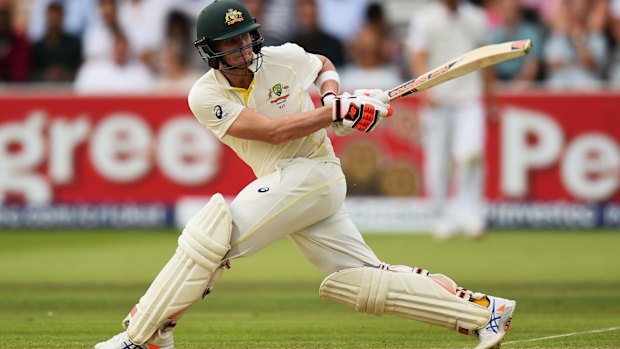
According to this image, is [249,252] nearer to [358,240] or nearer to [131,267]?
[358,240]

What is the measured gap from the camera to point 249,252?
5.17 meters

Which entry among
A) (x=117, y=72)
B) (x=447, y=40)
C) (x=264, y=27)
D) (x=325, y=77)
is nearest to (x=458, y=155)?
(x=447, y=40)

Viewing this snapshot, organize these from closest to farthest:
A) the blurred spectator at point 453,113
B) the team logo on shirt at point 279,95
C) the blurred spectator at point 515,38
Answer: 1. the team logo on shirt at point 279,95
2. the blurred spectator at point 453,113
3. the blurred spectator at point 515,38

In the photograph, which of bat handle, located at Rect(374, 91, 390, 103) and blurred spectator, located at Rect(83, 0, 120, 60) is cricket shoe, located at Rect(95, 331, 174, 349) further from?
blurred spectator, located at Rect(83, 0, 120, 60)

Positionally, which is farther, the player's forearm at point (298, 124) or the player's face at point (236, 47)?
the player's face at point (236, 47)

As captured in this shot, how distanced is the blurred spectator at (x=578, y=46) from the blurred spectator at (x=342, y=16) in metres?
2.13

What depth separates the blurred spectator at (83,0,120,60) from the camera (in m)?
13.3

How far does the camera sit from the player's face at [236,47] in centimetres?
521

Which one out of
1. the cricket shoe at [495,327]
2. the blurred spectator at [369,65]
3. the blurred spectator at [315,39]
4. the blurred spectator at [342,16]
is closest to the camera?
the cricket shoe at [495,327]

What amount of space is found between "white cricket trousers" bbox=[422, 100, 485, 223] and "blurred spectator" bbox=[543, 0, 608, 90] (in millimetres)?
1974

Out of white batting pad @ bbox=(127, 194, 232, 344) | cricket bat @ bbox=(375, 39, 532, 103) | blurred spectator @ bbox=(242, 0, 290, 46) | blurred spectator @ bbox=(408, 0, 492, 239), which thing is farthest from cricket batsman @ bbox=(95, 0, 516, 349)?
blurred spectator @ bbox=(242, 0, 290, 46)

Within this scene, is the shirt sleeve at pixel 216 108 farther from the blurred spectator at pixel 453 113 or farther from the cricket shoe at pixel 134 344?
the blurred spectator at pixel 453 113

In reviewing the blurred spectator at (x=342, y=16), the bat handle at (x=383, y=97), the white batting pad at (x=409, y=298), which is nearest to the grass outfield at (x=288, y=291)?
the white batting pad at (x=409, y=298)

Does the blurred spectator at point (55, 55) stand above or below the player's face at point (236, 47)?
below
